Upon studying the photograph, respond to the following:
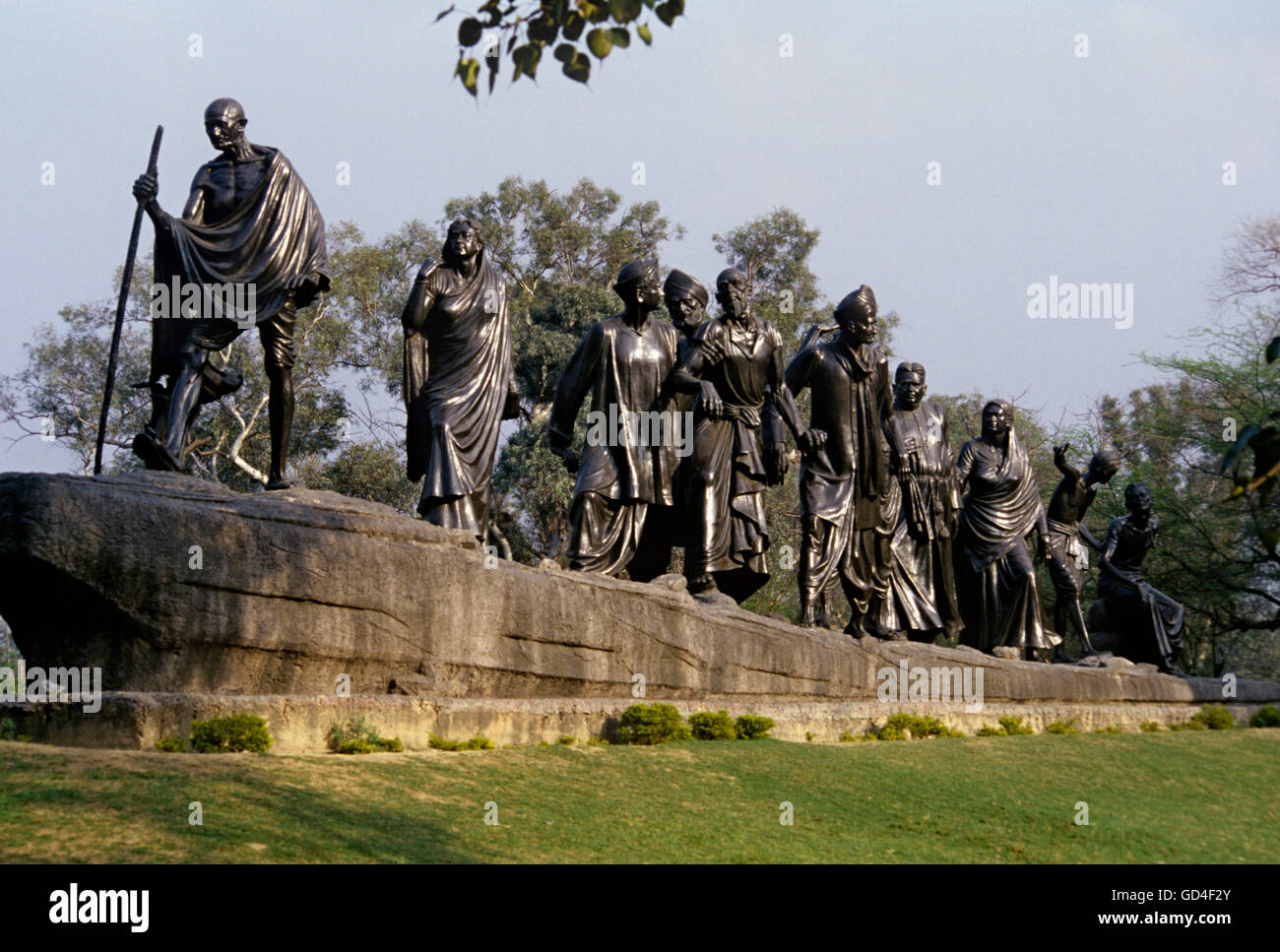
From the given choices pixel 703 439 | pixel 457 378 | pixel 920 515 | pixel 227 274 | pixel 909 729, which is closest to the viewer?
pixel 227 274

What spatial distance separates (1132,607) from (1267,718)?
6.43 ft

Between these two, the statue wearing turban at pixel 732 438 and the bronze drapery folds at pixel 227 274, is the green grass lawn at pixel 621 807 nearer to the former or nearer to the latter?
the statue wearing turban at pixel 732 438

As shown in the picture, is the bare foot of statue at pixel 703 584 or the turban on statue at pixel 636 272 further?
the bare foot of statue at pixel 703 584

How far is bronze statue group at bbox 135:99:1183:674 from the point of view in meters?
8.48

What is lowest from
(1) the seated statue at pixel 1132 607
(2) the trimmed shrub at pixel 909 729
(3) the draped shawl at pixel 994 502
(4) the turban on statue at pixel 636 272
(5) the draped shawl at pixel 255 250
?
(2) the trimmed shrub at pixel 909 729

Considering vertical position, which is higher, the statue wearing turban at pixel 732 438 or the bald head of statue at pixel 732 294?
the bald head of statue at pixel 732 294

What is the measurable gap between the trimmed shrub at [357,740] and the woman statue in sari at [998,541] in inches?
349

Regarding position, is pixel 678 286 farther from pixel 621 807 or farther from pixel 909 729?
pixel 621 807

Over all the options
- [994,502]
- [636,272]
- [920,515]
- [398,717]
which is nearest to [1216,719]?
[994,502]

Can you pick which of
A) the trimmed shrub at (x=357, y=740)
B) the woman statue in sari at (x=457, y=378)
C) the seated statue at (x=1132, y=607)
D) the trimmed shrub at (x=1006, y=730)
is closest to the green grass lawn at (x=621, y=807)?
the trimmed shrub at (x=357, y=740)

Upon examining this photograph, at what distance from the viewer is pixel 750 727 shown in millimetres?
9062

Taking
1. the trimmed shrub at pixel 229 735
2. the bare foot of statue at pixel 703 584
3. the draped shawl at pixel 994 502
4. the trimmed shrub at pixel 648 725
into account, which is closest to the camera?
the trimmed shrub at pixel 229 735

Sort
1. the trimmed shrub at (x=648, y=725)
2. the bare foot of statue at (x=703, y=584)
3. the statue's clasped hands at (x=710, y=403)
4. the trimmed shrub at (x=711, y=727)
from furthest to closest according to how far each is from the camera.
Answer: the statue's clasped hands at (x=710, y=403) → the bare foot of statue at (x=703, y=584) → the trimmed shrub at (x=711, y=727) → the trimmed shrub at (x=648, y=725)

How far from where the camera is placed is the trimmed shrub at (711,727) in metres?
8.80
